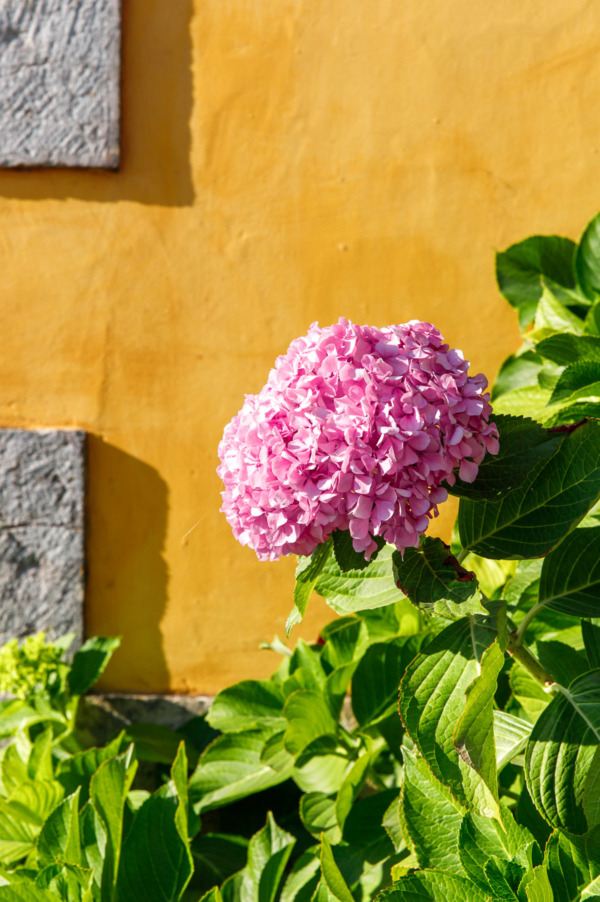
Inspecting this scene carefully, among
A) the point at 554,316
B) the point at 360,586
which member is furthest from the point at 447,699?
the point at 554,316

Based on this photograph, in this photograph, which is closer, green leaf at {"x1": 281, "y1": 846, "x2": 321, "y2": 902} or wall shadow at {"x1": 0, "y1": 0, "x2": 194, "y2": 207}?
green leaf at {"x1": 281, "y1": 846, "x2": 321, "y2": 902}

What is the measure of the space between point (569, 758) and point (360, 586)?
345 mm

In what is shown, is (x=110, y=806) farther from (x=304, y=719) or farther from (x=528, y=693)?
(x=528, y=693)

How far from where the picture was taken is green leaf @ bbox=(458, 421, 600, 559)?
94 cm

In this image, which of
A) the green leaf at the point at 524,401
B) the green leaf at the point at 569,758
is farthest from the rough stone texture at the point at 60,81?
the green leaf at the point at 569,758

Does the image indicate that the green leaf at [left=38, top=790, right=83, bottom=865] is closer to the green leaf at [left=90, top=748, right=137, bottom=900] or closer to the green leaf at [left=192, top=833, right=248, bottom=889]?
the green leaf at [left=90, top=748, right=137, bottom=900]

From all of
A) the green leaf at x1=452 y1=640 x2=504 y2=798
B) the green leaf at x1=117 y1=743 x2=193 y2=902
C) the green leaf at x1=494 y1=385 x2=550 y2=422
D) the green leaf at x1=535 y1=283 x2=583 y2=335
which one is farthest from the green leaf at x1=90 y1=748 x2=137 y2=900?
the green leaf at x1=535 y1=283 x2=583 y2=335

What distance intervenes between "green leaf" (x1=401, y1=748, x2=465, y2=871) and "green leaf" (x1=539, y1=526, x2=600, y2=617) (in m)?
0.30

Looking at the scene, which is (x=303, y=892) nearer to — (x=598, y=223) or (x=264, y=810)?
(x=264, y=810)

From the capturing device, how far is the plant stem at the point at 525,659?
103 centimetres

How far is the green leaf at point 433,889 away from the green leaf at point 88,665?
1146 mm

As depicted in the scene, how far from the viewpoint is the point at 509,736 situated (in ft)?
3.63

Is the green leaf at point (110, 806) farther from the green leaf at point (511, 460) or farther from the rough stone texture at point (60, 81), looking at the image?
the rough stone texture at point (60, 81)

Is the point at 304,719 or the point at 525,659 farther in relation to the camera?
the point at 304,719
